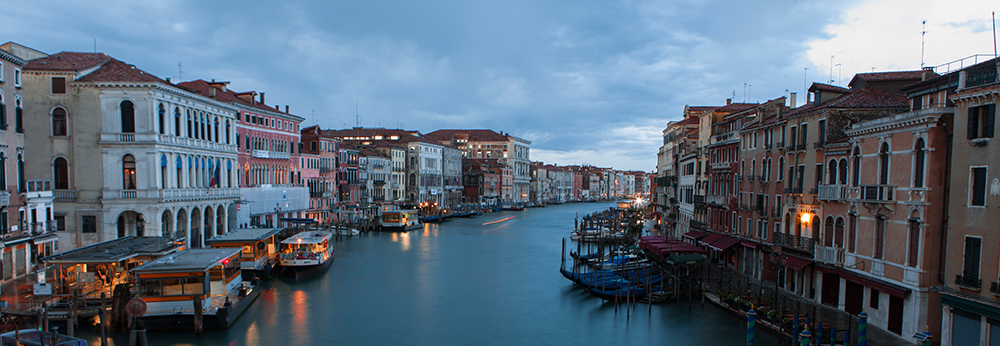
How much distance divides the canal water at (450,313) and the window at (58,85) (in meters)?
10.8

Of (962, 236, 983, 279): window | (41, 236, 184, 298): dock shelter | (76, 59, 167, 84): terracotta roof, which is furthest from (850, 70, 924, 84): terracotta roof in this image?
(76, 59, 167, 84): terracotta roof

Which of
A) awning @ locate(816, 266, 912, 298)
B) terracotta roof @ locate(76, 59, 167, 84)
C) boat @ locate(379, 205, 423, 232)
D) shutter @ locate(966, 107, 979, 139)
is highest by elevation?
terracotta roof @ locate(76, 59, 167, 84)

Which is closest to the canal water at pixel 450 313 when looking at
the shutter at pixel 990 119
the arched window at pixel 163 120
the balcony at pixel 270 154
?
the shutter at pixel 990 119

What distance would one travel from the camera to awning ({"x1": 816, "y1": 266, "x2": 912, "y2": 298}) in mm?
12789

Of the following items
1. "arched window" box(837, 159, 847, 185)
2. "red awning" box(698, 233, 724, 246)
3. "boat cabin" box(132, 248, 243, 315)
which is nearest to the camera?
"boat cabin" box(132, 248, 243, 315)

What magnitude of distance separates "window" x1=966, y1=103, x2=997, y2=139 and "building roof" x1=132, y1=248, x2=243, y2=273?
1733 cm

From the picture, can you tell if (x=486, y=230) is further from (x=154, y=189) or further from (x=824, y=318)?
(x=824, y=318)

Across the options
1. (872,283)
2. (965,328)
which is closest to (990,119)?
(965,328)

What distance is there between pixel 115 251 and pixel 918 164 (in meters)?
20.7

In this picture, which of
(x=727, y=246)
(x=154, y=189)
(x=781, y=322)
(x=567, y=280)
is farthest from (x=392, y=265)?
(x=781, y=322)

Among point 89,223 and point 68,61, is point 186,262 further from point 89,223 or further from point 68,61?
point 68,61

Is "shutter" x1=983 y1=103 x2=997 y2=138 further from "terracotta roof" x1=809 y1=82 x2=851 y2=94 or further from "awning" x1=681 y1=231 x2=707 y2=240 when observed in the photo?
"awning" x1=681 y1=231 x2=707 y2=240

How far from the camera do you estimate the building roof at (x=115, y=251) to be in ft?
52.4

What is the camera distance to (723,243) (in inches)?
898
